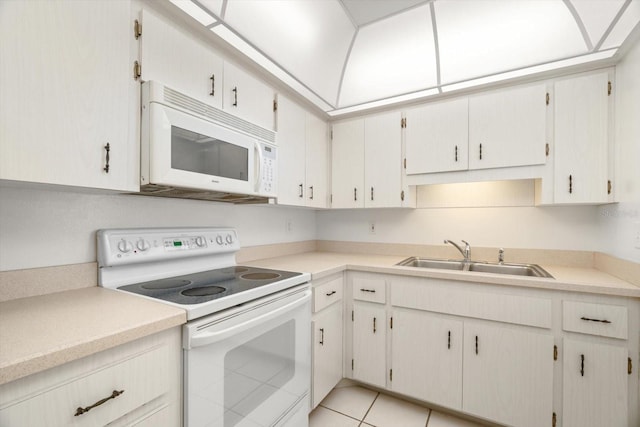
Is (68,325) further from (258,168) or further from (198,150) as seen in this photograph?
(258,168)

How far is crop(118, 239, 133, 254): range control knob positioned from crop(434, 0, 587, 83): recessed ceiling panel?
212cm

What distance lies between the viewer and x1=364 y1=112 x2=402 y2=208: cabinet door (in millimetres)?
2326

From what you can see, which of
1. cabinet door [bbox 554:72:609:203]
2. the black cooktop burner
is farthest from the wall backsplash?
cabinet door [bbox 554:72:609:203]

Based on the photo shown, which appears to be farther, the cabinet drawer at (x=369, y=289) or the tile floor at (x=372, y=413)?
the cabinet drawer at (x=369, y=289)

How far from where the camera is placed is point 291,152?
2109 mm

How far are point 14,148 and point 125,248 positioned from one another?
1.98ft

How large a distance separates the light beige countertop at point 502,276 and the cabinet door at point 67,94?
115 centimetres

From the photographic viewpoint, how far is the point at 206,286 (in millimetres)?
1363

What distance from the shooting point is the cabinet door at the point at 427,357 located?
5.77ft

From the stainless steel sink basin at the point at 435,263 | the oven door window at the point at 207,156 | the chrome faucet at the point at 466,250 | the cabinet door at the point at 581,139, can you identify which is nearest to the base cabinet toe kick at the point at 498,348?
the stainless steel sink basin at the point at 435,263

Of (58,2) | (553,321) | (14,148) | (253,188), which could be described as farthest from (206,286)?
(553,321)

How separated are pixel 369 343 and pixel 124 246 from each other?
1.65 meters

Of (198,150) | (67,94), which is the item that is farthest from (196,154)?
(67,94)

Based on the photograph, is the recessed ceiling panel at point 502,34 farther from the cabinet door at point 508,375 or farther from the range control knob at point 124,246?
the range control knob at point 124,246
